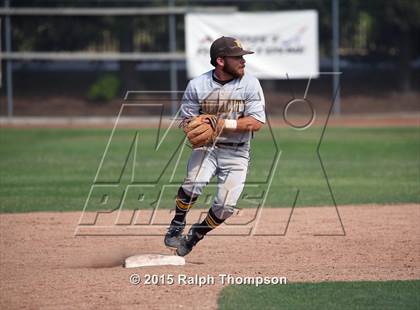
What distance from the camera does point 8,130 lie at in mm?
25188

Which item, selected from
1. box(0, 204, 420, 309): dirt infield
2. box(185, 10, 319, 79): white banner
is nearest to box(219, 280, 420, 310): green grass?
box(0, 204, 420, 309): dirt infield

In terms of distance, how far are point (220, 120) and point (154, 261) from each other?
1532 millimetres

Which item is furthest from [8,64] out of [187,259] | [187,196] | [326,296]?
[326,296]

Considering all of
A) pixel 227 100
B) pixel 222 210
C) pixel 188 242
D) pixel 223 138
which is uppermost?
pixel 227 100

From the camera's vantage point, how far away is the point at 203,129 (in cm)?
821

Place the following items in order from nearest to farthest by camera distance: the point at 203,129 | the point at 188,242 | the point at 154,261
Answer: the point at 203,129 → the point at 154,261 → the point at 188,242

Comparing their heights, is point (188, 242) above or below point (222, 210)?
below

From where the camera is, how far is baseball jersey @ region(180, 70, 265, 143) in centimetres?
838

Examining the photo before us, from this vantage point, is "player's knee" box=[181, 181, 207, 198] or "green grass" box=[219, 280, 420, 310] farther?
"player's knee" box=[181, 181, 207, 198]

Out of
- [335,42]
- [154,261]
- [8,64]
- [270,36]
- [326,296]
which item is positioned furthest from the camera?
[8,64]

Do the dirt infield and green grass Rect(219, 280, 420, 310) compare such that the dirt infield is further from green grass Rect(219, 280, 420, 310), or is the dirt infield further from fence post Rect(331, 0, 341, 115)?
fence post Rect(331, 0, 341, 115)

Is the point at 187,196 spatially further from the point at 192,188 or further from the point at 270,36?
the point at 270,36

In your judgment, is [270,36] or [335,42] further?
[335,42]

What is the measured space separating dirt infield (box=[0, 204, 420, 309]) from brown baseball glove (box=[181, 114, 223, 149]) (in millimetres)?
1238
